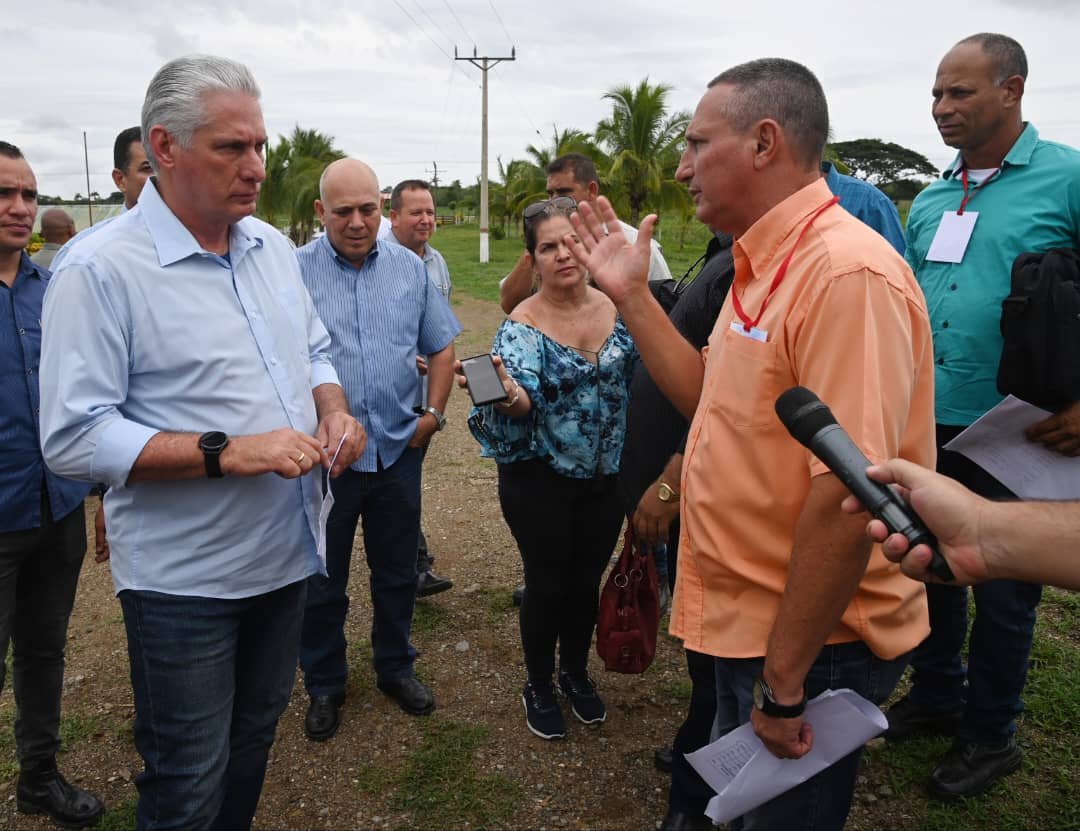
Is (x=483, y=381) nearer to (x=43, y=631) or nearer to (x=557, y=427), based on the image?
(x=557, y=427)

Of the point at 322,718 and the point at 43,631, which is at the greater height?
the point at 43,631

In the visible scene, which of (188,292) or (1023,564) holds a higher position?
(188,292)

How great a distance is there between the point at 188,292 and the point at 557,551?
1730 mm

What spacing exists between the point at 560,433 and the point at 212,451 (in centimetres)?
143

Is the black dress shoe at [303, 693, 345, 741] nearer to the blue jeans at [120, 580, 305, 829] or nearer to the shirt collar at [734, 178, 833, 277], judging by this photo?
the blue jeans at [120, 580, 305, 829]

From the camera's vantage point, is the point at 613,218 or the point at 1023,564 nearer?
the point at 1023,564

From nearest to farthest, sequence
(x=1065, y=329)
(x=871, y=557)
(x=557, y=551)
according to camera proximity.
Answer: (x=871, y=557) → (x=1065, y=329) → (x=557, y=551)

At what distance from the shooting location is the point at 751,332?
1755mm

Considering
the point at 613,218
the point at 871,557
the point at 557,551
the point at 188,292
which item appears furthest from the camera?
the point at 557,551

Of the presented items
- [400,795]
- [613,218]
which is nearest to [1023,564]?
[613,218]

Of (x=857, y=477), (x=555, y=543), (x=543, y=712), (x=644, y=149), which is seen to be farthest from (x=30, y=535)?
(x=644, y=149)

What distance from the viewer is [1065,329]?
2.57m

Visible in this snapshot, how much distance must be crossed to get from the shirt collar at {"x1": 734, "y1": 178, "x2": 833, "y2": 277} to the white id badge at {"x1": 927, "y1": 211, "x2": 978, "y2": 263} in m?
1.57

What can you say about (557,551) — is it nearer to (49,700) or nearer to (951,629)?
(951,629)
